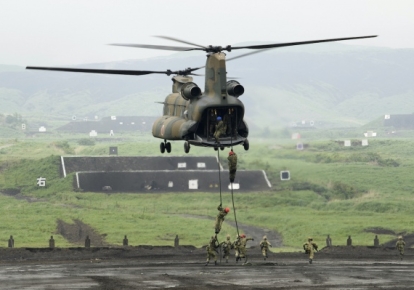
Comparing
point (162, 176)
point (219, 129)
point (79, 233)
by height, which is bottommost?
point (79, 233)

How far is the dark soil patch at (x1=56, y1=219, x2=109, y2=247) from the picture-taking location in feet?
292

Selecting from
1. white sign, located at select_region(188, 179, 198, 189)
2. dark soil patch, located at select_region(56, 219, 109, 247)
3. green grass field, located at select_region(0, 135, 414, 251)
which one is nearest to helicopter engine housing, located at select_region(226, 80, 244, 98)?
green grass field, located at select_region(0, 135, 414, 251)

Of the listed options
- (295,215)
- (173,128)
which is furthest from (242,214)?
(173,128)

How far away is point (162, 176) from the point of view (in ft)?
418

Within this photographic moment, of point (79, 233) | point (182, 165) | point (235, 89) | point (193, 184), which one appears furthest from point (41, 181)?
point (235, 89)

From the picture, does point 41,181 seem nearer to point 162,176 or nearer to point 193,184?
point 162,176

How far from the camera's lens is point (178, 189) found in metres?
124

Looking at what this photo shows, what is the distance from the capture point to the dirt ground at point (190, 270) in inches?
1981

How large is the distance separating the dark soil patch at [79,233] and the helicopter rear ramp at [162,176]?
24.6m

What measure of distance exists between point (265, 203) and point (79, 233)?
31.3m

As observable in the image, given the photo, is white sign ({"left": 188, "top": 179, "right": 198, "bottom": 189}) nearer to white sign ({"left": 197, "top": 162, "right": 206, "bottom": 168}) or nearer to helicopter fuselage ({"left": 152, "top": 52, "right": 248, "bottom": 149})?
white sign ({"left": 197, "top": 162, "right": 206, "bottom": 168})

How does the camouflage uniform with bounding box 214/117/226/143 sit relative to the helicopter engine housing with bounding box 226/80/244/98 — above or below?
below

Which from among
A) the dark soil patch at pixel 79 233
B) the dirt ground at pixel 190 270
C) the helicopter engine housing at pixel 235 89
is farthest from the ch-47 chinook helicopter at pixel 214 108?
the dark soil patch at pixel 79 233

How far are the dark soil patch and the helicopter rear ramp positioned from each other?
2459cm
